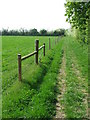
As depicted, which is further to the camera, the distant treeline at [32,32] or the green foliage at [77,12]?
the distant treeline at [32,32]

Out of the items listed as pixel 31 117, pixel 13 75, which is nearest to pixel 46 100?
pixel 31 117

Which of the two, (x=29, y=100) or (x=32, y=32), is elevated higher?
(x=32, y=32)

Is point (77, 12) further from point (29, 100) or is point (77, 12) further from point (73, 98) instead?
point (29, 100)

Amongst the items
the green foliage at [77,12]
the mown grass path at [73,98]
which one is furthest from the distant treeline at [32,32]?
the mown grass path at [73,98]

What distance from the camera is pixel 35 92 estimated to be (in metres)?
4.79

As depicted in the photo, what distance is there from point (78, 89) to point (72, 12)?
4.93 meters

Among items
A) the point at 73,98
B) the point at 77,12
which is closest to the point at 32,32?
the point at 77,12

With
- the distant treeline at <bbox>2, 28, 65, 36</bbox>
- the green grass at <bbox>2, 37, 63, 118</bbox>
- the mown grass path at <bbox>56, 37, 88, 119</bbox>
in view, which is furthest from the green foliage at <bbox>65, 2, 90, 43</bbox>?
the distant treeline at <bbox>2, 28, 65, 36</bbox>

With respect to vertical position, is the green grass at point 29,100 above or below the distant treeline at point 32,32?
below

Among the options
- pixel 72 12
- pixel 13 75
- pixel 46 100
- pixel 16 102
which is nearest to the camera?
pixel 16 102

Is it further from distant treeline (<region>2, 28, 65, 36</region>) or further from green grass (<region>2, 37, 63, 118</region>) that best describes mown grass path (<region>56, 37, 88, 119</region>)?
distant treeline (<region>2, 28, 65, 36</region>)

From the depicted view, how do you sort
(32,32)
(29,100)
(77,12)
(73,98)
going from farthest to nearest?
1. (32,32)
2. (77,12)
3. (73,98)
4. (29,100)

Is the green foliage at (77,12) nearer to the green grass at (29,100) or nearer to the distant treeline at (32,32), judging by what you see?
the green grass at (29,100)

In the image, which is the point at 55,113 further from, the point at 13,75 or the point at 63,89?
the point at 13,75
